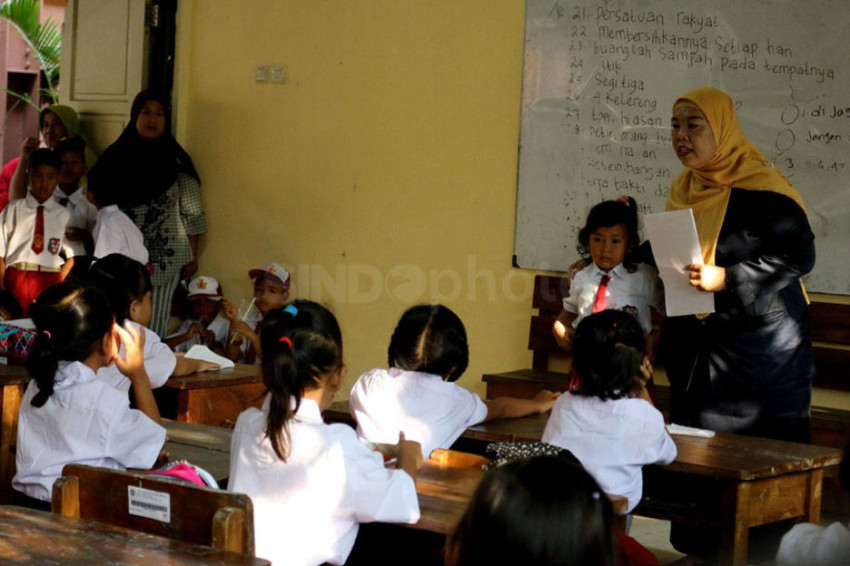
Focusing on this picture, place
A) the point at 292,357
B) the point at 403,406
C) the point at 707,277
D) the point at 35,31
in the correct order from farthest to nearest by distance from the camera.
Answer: the point at 35,31
the point at 707,277
the point at 403,406
the point at 292,357

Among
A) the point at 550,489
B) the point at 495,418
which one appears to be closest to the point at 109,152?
the point at 495,418

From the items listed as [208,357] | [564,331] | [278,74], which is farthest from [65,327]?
[278,74]

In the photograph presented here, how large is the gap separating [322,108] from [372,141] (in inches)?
16.5

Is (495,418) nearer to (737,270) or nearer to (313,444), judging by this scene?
(737,270)

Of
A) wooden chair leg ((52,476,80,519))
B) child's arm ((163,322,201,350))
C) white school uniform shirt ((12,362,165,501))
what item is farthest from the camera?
child's arm ((163,322,201,350))

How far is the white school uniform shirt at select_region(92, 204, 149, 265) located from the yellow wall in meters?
0.71

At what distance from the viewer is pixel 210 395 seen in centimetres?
440

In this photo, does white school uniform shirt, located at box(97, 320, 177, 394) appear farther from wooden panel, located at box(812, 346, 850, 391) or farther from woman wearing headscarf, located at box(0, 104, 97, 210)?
woman wearing headscarf, located at box(0, 104, 97, 210)

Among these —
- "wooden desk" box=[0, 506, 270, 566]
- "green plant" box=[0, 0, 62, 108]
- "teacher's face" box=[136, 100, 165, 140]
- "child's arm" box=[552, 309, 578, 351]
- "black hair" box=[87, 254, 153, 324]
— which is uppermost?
"green plant" box=[0, 0, 62, 108]

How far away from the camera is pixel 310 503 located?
2506mm

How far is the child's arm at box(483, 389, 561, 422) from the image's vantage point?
379cm

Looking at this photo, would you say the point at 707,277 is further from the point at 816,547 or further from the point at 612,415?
the point at 816,547

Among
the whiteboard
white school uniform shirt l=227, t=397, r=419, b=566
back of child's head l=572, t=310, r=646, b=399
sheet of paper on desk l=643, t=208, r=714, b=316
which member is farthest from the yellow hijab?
white school uniform shirt l=227, t=397, r=419, b=566

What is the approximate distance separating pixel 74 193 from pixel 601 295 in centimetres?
359
